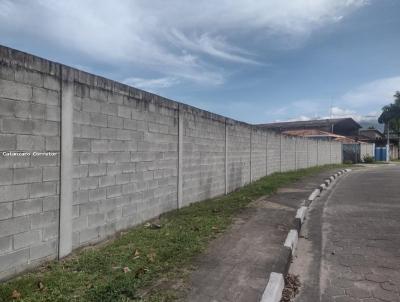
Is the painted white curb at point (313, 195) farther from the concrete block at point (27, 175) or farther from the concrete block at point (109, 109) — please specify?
the concrete block at point (27, 175)

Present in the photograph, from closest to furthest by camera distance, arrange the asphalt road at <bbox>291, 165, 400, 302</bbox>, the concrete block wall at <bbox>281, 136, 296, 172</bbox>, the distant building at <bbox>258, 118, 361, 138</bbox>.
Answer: the asphalt road at <bbox>291, 165, 400, 302</bbox> → the concrete block wall at <bbox>281, 136, 296, 172</bbox> → the distant building at <bbox>258, 118, 361, 138</bbox>

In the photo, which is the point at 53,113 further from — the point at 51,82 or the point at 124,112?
the point at 124,112

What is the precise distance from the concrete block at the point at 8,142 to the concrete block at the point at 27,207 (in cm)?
59

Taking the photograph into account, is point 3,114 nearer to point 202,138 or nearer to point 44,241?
point 44,241

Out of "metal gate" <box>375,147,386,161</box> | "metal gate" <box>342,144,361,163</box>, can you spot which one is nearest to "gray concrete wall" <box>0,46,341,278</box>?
"metal gate" <box>342,144,361,163</box>

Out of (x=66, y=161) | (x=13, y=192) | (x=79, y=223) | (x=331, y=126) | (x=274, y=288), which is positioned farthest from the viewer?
(x=331, y=126)

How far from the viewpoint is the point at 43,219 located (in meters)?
4.40

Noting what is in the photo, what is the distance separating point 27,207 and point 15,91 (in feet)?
4.17

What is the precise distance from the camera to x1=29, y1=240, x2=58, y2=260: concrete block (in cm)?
426

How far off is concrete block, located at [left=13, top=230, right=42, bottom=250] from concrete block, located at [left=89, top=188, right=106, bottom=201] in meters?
1.02

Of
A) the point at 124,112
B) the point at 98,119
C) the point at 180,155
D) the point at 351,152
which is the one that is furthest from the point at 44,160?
the point at 351,152

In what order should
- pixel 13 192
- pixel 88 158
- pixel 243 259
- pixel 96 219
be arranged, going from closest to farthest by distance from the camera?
pixel 13 192 → pixel 243 259 → pixel 88 158 → pixel 96 219

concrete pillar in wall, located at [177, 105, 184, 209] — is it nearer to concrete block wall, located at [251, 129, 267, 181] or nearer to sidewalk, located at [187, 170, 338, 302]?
sidewalk, located at [187, 170, 338, 302]

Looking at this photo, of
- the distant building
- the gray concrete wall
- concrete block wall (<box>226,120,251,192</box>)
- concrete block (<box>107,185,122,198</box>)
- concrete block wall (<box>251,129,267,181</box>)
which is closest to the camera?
the gray concrete wall
